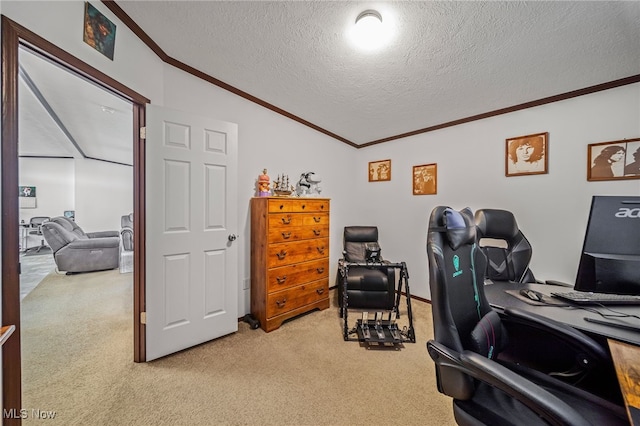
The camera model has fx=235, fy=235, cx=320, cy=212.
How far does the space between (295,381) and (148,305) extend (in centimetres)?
128

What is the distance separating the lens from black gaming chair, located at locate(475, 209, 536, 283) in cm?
188

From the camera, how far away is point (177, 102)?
213cm

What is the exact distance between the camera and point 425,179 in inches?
125

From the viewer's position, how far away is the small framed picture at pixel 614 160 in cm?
195

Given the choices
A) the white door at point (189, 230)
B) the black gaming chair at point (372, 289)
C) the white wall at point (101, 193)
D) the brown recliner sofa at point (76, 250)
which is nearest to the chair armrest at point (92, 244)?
the brown recliner sofa at point (76, 250)

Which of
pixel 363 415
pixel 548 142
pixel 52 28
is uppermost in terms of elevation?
pixel 52 28

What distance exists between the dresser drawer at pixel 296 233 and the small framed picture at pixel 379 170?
136 cm

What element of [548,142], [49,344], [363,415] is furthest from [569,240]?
[49,344]

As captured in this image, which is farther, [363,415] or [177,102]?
[177,102]

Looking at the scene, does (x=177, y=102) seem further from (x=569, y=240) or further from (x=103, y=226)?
(x=103, y=226)

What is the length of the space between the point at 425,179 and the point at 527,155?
1045mm

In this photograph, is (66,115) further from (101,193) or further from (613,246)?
(613,246)

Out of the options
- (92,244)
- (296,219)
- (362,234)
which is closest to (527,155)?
(362,234)

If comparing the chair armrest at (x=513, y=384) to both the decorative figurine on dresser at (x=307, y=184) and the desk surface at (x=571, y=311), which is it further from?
the decorative figurine on dresser at (x=307, y=184)
